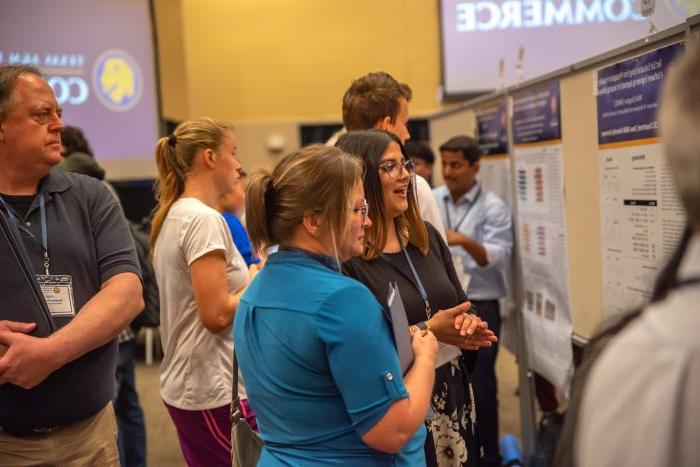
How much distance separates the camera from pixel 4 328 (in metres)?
1.70

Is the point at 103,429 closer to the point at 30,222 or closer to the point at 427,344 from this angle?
the point at 30,222

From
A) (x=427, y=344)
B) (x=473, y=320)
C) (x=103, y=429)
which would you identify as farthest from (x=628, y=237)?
(x=103, y=429)

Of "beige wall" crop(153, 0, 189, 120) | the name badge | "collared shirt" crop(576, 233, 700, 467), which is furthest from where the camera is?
"beige wall" crop(153, 0, 189, 120)

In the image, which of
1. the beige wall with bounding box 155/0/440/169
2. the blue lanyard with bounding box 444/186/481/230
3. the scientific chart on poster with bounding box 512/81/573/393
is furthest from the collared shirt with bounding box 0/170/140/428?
the beige wall with bounding box 155/0/440/169

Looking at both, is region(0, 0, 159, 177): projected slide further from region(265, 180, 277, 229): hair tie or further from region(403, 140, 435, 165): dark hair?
region(265, 180, 277, 229): hair tie

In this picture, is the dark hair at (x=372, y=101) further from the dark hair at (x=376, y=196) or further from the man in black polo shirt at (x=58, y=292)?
the man in black polo shirt at (x=58, y=292)

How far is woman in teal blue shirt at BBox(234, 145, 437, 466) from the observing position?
133 centimetres

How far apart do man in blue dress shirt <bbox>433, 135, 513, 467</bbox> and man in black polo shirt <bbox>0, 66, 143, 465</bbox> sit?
2068 mm

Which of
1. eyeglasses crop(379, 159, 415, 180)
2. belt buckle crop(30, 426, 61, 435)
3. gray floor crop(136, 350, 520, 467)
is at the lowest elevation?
gray floor crop(136, 350, 520, 467)

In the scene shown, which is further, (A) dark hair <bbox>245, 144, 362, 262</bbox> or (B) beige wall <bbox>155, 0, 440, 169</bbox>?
(B) beige wall <bbox>155, 0, 440, 169</bbox>

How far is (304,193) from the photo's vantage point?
1463 millimetres

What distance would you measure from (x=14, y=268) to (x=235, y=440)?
0.67 m

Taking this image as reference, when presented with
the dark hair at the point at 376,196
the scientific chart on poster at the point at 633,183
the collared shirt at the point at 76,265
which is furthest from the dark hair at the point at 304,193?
the scientific chart on poster at the point at 633,183

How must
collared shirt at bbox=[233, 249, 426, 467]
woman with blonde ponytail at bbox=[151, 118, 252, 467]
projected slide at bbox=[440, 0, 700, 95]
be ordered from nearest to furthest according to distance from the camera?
1. collared shirt at bbox=[233, 249, 426, 467]
2. woman with blonde ponytail at bbox=[151, 118, 252, 467]
3. projected slide at bbox=[440, 0, 700, 95]
